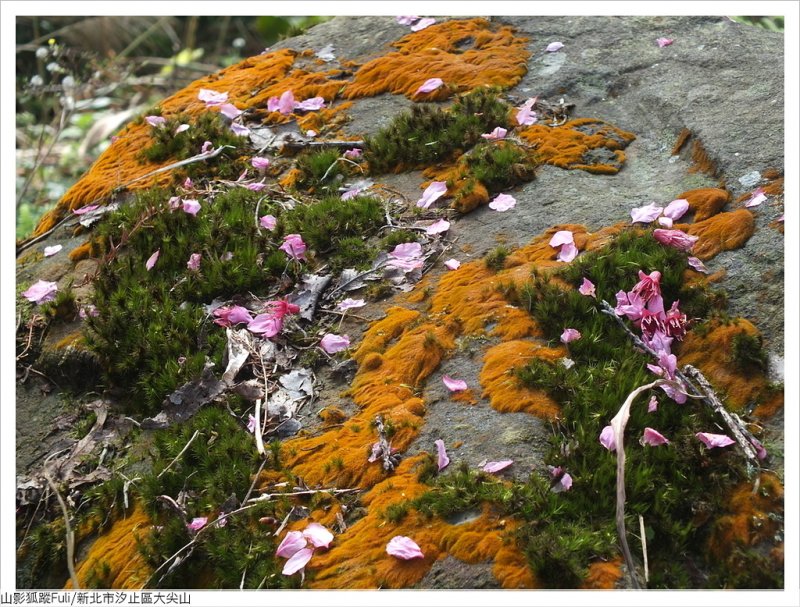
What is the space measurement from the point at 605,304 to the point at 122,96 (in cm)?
981

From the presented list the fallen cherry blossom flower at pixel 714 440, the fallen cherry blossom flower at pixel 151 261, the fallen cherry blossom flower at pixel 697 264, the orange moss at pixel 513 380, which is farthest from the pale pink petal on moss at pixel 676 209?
the fallen cherry blossom flower at pixel 151 261

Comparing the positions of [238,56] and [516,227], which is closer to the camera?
[516,227]

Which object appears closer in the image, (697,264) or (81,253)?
(697,264)

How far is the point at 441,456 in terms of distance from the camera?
104 inches

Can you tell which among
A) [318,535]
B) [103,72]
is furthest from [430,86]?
[103,72]

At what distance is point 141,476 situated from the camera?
2.94m

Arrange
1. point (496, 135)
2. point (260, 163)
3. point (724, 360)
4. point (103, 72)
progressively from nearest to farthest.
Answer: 1. point (724, 360)
2. point (496, 135)
3. point (260, 163)
4. point (103, 72)

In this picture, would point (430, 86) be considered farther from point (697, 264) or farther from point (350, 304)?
point (697, 264)

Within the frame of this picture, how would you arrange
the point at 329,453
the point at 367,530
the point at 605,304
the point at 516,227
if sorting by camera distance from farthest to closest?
1. the point at 516,227
2. the point at 605,304
3. the point at 329,453
4. the point at 367,530

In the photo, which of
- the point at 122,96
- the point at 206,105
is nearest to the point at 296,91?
the point at 206,105

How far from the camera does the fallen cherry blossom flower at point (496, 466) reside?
2.54m

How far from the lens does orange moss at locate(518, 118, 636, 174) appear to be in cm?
401

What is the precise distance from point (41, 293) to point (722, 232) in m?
3.34

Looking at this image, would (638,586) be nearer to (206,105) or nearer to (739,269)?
(739,269)
